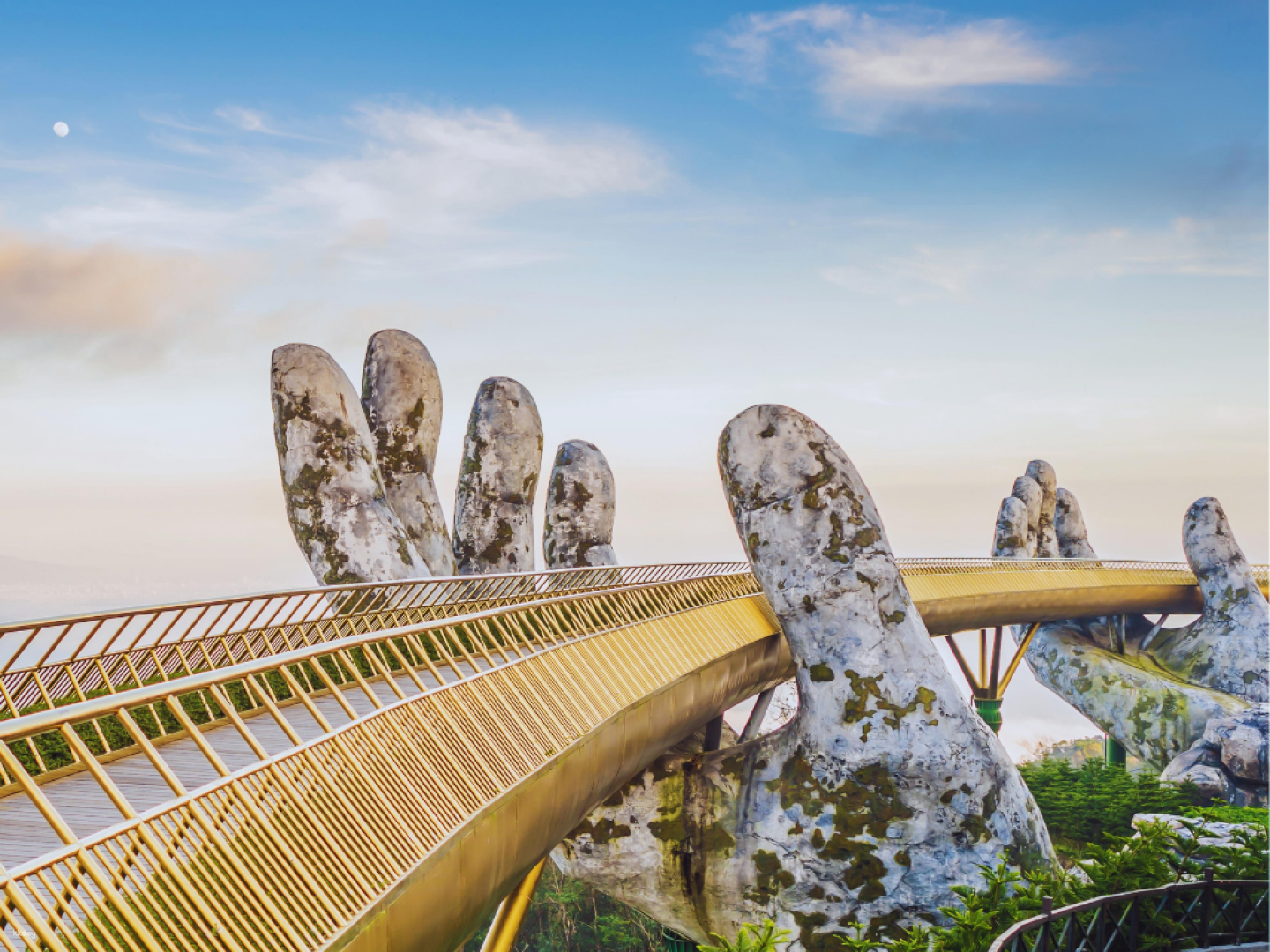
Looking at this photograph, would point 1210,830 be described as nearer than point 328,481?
Yes

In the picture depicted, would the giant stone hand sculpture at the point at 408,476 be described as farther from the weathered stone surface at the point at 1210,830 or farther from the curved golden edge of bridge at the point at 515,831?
the weathered stone surface at the point at 1210,830

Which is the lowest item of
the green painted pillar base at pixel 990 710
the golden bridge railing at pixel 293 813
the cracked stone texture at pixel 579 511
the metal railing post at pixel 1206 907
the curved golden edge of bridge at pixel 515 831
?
the green painted pillar base at pixel 990 710

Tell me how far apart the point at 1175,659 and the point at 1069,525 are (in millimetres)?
8144

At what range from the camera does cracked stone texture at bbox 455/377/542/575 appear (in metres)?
21.7

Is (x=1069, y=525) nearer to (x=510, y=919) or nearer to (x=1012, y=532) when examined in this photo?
(x=1012, y=532)

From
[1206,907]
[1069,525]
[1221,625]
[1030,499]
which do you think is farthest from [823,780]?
[1069,525]

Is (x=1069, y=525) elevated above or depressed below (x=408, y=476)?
below

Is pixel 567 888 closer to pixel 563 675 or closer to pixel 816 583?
pixel 816 583

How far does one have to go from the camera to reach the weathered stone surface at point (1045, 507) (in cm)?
3500

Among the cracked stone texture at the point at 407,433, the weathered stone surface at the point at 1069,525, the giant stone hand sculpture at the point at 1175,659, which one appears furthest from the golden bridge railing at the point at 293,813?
the weathered stone surface at the point at 1069,525

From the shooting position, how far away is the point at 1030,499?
34.4 meters

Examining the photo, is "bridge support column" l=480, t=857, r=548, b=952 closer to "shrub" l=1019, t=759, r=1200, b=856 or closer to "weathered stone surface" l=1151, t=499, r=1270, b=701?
"shrub" l=1019, t=759, r=1200, b=856

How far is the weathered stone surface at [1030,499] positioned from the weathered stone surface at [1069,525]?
Answer: 11.9 ft

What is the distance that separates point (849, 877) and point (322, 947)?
8437 millimetres
